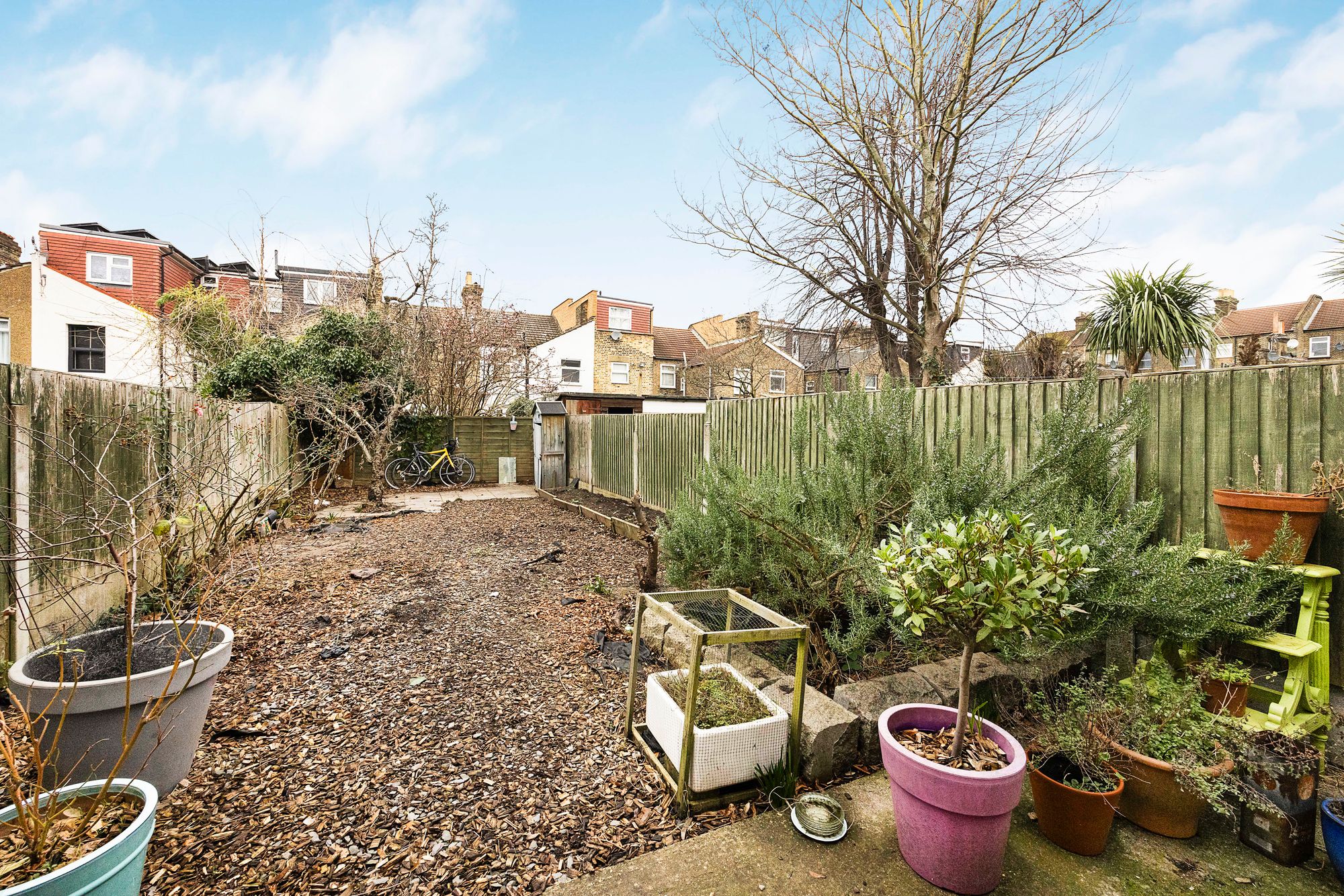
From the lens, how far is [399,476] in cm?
1243

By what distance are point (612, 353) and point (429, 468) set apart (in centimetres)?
1466

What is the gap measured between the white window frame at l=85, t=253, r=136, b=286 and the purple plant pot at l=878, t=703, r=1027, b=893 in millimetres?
23511

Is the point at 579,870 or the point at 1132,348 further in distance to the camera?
the point at 1132,348

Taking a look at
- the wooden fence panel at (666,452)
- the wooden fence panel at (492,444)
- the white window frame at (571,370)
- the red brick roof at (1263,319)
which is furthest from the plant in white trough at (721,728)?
the red brick roof at (1263,319)

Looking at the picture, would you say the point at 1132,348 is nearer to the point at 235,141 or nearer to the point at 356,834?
the point at 356,834

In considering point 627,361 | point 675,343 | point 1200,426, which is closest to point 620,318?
point 627,361

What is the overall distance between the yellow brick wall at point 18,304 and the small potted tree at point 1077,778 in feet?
73.5

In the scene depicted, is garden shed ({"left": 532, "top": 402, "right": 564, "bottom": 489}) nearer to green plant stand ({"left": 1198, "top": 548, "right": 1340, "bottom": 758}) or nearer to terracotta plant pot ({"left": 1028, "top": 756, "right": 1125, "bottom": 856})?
terracotta plant pot ({"left": 1028, "top": 756, "right": 1125, "bottom": 856})

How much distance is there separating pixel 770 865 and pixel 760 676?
37.1 inches

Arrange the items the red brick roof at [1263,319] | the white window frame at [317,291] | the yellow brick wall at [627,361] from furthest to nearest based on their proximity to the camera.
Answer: the red brick roof at [1263,319] → the yellow brick wall at [627,361] → the white window frame at [317,291]

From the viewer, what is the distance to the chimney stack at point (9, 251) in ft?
50.5

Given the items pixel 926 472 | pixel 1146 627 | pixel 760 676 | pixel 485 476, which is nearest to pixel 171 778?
pixel 760 676

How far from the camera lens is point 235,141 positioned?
27.4ft

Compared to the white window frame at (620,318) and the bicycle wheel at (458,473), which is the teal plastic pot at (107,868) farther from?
the white window frame at (620,318)
